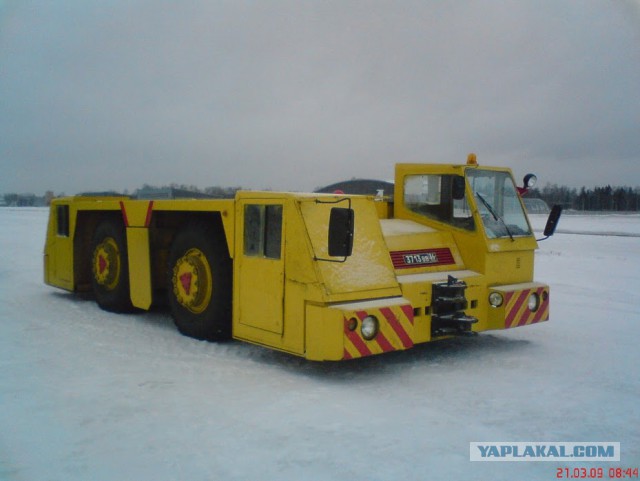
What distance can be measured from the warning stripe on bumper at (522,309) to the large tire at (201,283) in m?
3.06

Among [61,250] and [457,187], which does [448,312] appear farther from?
[61,250]

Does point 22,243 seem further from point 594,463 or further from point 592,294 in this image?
point 594,463

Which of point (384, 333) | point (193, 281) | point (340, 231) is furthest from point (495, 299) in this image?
point (193, 281)

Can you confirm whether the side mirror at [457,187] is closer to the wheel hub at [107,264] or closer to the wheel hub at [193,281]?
the wheel hub at [193,281]

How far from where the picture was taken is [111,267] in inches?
358

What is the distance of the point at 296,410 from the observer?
4.91 meters

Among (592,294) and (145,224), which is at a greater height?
(145,224)

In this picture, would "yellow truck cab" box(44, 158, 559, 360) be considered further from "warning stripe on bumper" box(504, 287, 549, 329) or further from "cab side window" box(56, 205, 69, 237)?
"cab side window" box(56, 205, 69, 237)

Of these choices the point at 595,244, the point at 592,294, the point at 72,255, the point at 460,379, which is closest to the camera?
the point at 460,379

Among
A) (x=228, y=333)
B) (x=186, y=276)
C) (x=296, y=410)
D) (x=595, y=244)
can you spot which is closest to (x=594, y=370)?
(x=296, y=410)

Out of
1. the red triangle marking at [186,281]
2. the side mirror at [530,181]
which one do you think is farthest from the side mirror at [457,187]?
the red triangle marking at [186,281]

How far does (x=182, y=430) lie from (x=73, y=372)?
6.41 feet

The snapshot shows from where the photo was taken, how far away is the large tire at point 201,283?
22.5 feet

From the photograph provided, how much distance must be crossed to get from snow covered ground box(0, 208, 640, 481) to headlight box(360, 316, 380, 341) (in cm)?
45
